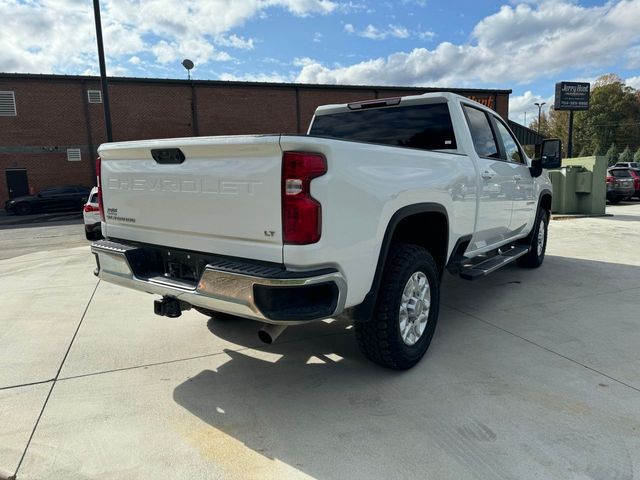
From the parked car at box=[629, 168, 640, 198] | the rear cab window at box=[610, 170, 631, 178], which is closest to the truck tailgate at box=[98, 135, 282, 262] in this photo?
the rear cab window at box=[610, 170, 631, 178]

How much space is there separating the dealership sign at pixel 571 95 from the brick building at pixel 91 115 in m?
14.2

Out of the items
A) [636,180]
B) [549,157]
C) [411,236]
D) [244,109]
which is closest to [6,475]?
[411,236]

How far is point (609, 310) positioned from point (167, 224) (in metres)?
4.47

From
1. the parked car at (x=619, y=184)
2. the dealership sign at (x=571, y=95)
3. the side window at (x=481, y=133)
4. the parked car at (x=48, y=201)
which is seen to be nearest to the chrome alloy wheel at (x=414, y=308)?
the side window at (x=481, y=133)

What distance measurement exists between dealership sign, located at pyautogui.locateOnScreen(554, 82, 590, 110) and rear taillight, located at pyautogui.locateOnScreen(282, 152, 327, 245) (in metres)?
19.1

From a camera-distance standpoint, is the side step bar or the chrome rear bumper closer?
the chrome rear bumper

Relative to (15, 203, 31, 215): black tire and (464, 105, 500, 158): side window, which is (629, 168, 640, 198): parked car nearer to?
(464, 105, 500, 158): side window

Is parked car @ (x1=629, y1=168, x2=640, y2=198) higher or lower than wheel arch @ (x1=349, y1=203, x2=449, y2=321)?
lower

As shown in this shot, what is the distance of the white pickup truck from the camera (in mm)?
2438

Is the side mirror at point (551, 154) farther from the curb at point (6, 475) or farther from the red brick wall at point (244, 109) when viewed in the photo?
the red brick wall at point (244, 109)

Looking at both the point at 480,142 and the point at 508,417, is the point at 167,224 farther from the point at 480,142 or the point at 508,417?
the point at 480,142

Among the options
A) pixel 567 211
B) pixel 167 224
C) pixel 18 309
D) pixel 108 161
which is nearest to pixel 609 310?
A: pixel 167 224

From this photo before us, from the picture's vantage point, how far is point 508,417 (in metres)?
2.77

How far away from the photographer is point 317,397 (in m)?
3.07
